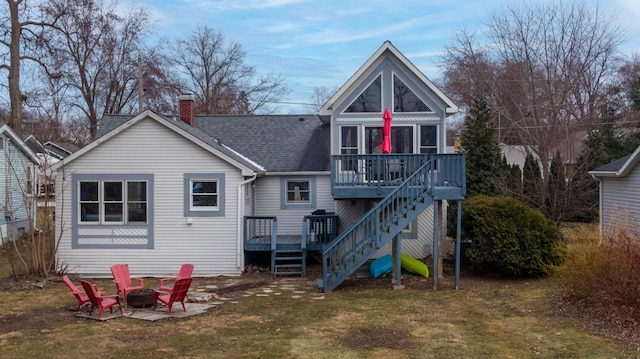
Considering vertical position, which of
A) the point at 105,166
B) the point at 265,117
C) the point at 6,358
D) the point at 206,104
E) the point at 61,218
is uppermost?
the point at 206,104

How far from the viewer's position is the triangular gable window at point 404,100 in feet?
58.2

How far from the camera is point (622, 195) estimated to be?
1886 centimetres

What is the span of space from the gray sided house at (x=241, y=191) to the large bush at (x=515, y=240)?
142 centimetres

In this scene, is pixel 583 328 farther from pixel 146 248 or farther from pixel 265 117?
pixel 265 117

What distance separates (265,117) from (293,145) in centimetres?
254

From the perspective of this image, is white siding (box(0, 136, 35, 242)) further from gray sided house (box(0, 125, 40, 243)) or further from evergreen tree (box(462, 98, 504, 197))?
evergreen tree (box(462, 98, 504, 197))

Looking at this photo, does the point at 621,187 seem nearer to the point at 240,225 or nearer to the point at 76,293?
the point at 240,225

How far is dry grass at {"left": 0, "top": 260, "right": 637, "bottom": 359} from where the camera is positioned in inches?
347

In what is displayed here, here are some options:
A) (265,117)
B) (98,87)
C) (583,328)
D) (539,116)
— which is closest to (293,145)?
(265,117)

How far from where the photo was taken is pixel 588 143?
28656 millimetres

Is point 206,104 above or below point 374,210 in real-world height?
above

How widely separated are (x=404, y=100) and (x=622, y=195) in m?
8.41

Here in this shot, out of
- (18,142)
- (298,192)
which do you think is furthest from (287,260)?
(18,142)

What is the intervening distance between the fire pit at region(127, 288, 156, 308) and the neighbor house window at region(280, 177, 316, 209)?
7988mm
